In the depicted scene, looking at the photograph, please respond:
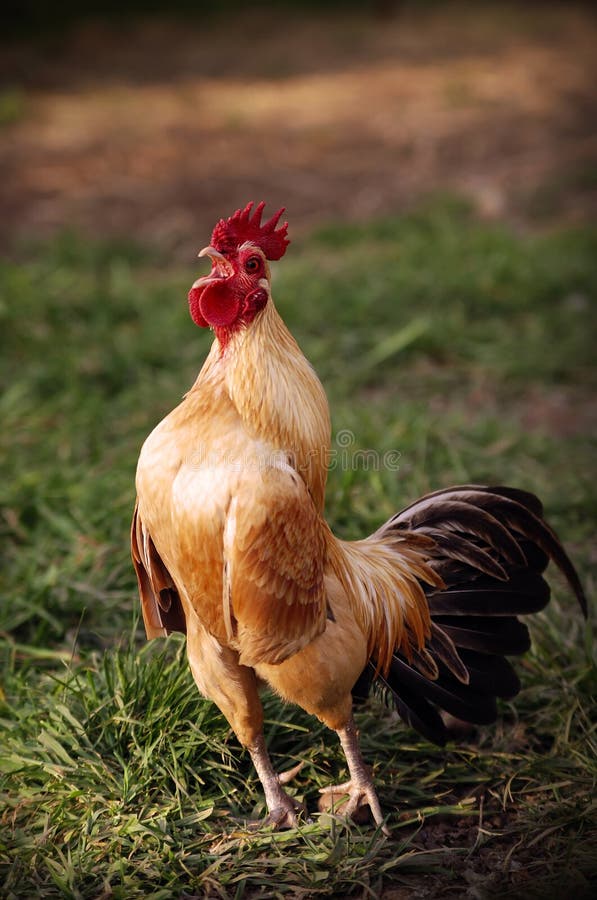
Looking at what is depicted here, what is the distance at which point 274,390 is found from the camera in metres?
2.35

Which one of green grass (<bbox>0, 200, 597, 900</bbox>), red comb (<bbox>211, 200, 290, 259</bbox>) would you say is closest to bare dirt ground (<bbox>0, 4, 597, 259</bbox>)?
green grass (<bbox>0, 200, 597, 900</bbox>)

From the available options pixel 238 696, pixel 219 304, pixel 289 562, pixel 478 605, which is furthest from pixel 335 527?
pixel 219 304

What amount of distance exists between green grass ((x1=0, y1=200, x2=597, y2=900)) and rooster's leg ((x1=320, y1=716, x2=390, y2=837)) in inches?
2.7

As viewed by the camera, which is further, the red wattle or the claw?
the claw

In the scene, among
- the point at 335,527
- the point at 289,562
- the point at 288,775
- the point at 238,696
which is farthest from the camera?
the point at 335,527

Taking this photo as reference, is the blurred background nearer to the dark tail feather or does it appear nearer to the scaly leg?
the scaly leg

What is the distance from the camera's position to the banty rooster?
2.31 metres

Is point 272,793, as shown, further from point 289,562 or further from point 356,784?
point 289,562

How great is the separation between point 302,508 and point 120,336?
3953mm

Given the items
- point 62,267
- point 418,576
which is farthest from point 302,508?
point 62,267

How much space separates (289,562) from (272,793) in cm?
93

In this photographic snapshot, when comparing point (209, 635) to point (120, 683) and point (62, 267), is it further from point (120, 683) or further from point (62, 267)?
point (62, 267)

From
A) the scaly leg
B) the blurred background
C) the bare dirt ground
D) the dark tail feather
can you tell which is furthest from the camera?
the bare dirt ground

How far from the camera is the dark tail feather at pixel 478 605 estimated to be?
286 centimetres
